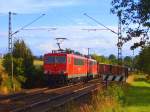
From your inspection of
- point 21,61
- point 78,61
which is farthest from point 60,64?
point 78,61

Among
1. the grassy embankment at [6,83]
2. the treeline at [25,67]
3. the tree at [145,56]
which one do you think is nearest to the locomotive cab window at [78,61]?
the treeline at [25,67]

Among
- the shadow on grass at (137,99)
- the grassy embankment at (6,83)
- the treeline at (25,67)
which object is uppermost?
the treeline at (25,67)

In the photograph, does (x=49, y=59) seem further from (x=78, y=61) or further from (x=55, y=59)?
(x=78, y=61)

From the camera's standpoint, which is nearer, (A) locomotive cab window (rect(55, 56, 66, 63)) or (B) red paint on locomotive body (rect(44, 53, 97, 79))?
(B) red paint on locomotive body (rect(44, 53, 97, 79))

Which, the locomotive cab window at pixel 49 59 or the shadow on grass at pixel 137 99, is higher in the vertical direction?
the locomotive cab window at pixel 49 59

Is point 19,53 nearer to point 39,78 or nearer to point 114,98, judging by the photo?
point 39,78

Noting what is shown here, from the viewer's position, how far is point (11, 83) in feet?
156

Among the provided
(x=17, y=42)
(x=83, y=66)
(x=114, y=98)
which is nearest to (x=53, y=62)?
(x=17, y=42)

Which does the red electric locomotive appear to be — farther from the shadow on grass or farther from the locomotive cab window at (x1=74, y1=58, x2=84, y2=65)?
the shadow on grass

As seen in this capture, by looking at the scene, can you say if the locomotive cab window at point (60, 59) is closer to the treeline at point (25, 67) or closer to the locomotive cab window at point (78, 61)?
the locomotive cab window at point (78, 61)

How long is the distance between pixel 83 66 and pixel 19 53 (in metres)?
9.18

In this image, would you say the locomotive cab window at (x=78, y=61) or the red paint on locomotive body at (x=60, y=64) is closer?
the red paint on locomotive body at (x=60, y=64)

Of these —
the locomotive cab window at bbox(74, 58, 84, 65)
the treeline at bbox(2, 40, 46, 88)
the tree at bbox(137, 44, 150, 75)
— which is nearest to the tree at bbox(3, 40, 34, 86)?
the treeline at bbox(2, 40, 46, 88)

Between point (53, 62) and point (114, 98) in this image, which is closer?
point (114, 98)
